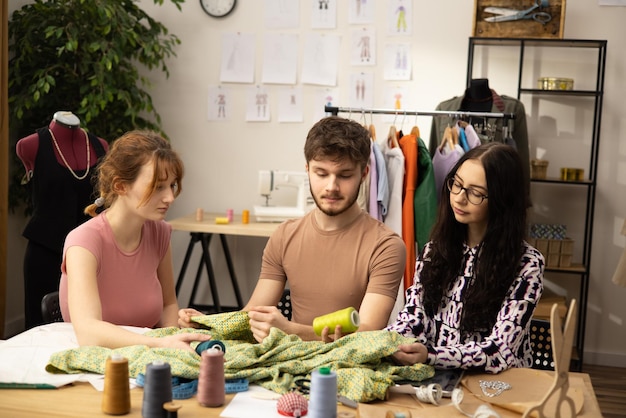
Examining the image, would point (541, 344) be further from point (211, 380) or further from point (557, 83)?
point (557, 83)

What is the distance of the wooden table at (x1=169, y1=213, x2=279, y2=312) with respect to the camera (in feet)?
13.7

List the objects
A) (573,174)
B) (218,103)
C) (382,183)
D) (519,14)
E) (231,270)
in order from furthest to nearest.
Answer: (218,103)
(231,270)
(573,174)
(519,14)
(382,183)

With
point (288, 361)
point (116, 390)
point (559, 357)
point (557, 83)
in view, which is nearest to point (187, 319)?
point (288, 361)

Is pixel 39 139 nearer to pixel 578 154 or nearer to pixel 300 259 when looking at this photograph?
pixel 300 259

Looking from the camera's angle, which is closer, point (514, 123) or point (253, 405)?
point (253, 405)

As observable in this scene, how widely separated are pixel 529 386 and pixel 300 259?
828mm

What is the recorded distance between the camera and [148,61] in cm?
442

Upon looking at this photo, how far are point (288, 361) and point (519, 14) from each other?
3143 mm

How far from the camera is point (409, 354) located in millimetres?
1732

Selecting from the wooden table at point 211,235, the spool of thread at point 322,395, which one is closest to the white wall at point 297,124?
the wooden table at point 211,235

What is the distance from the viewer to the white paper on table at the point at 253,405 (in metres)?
1.47

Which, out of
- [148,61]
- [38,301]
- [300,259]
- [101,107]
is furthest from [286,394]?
[148,61]

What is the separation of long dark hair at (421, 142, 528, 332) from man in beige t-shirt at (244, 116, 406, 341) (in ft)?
0.54

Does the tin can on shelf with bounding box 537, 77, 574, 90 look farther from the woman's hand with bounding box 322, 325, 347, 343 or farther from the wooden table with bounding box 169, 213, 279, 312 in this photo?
the woman's hand with bounding box 322, 325, 347, 343
